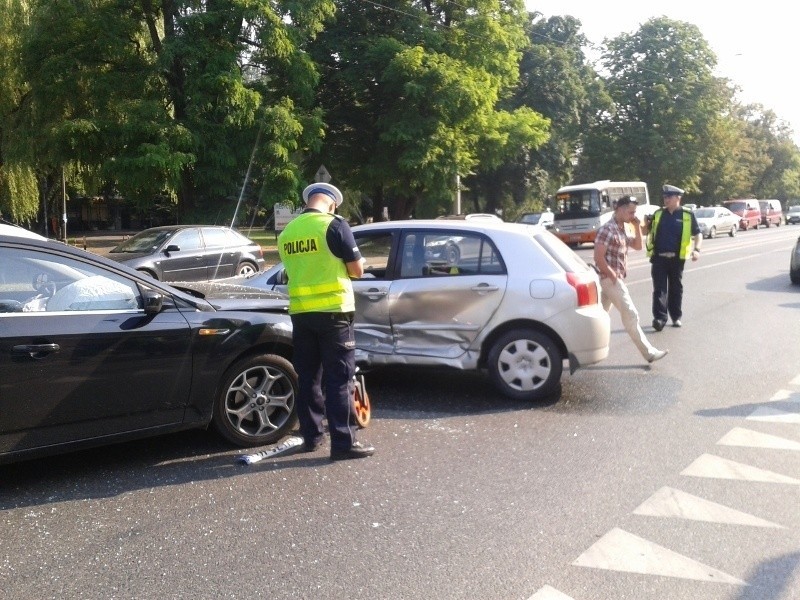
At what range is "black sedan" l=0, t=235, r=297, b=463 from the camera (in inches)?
187

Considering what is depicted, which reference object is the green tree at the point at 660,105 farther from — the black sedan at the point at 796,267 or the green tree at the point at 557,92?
the black sedan at the point at 796,267

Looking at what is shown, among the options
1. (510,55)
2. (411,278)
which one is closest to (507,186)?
(510,55)

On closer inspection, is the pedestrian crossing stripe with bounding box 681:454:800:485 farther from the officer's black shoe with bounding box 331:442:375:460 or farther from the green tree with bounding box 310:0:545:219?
the green tree with bounding box 310:0:545:219

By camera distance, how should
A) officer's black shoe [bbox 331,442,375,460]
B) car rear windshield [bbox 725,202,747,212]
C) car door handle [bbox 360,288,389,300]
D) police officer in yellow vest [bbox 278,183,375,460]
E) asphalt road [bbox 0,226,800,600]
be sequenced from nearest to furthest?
1. asphalt road [bbox 0,226,800,600]
2. police officer in yellow vest [bbox 278,183,375,460]
3. officer's black shoe [bbox 331,442,375,460]
4. car door handle [bbox 360,288,389,300]
5. car rear windshield [bbox 725,202,747,212]

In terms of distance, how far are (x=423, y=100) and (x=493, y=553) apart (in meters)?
24.3

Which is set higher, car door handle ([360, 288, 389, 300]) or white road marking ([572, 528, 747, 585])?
car door handle ([360, 288, 389, 300])

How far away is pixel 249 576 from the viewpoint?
152 inches

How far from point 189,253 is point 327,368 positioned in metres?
11.6

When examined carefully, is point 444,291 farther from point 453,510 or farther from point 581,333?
point 453,510

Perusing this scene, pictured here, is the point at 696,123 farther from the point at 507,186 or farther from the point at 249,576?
the point at 249,576

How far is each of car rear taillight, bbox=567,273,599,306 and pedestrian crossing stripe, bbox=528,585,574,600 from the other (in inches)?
144

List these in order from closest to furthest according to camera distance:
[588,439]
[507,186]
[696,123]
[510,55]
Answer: [588,439], [510,55], [507,186], [696,123]

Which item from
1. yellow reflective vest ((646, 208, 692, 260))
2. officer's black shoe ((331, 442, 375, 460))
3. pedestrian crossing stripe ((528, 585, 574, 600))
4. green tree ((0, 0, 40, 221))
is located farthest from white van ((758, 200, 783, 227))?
pedestrian crossing stripe ((528, 585, 574, 600))

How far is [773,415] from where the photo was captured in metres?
6.76
